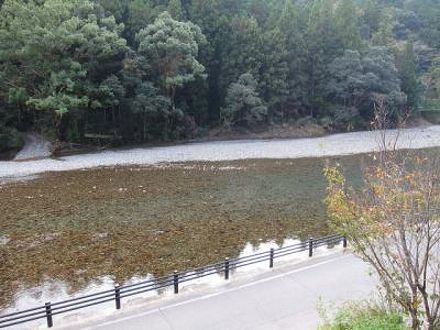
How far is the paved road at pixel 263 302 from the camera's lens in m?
9.69

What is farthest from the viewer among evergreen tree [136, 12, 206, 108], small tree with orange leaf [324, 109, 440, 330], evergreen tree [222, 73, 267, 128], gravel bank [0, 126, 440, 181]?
evergreen tree [222, 73, 267, 128]

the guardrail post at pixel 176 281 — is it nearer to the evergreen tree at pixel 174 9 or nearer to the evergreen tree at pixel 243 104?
the evergreen tree at pixel 243 104

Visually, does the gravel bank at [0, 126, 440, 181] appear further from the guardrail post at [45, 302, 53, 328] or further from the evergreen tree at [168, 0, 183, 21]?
the guardrail post at [45, 302, 53, 328]

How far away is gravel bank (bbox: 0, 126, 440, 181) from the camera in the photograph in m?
29.9

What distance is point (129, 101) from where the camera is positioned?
3891 centimetres

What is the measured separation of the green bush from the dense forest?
25.7 meters

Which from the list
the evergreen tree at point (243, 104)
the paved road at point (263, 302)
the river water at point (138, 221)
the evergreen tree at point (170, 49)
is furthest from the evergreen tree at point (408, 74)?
the paved road at point (263, 302)

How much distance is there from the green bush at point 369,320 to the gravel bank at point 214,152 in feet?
69.4

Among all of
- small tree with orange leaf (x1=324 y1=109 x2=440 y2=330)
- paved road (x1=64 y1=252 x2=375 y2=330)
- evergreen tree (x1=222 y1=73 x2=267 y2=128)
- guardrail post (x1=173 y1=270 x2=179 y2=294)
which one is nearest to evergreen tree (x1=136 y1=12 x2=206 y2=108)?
evergreen tree (x1=222 y1=73 x2=267 y2=128)

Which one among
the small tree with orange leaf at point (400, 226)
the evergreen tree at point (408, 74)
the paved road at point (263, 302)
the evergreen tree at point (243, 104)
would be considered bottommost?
the paved road at point (263, 302)

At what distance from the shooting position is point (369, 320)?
294 inches

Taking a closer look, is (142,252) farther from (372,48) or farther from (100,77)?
(372,48)

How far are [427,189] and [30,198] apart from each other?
20191mm

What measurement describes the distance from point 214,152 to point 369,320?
96.3 ft
